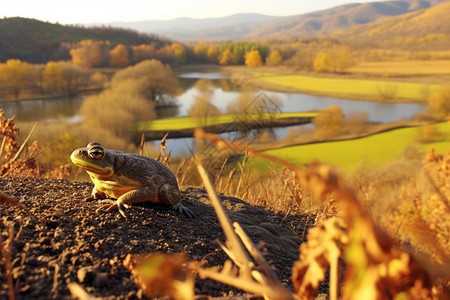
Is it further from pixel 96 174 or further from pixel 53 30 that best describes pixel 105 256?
pixel 53 30

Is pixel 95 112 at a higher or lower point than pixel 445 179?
lower

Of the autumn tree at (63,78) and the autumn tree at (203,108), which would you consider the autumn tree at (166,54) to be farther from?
the autumn tree at (63,78)

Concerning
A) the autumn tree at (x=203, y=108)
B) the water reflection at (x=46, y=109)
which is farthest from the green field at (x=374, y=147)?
the water reflection at (x=46, y=109)

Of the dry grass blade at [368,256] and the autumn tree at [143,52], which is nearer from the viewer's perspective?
the dry grass blade at [368,256]

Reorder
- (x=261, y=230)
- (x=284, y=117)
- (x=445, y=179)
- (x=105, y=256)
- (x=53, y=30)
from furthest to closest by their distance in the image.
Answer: (x=53, y=30), (x=284, y=117), (x=445, y=179), (x=261, y=230), (x=105, y=256)

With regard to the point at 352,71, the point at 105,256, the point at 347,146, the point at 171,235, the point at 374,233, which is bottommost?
the point at 347,146

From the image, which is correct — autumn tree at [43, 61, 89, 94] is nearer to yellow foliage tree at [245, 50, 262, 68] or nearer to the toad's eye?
yellow foliage tree at [245, 50, 262, 68]

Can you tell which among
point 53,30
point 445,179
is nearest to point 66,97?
point 53,30
